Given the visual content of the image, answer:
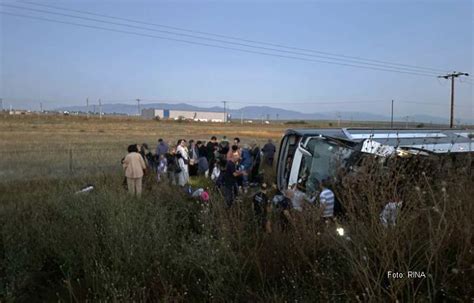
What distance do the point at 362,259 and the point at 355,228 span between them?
0.48m

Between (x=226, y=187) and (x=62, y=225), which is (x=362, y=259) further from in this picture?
(x=226, y=187)

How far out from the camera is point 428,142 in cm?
570

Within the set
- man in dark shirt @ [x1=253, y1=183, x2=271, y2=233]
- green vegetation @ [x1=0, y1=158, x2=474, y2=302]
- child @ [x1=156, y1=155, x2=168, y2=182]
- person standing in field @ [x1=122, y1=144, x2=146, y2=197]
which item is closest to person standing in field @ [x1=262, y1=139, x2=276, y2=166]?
child @ [x1=156, y1=155, x2=168, y2=182]

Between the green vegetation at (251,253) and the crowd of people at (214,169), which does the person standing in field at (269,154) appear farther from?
the green vegetation at (251,253)

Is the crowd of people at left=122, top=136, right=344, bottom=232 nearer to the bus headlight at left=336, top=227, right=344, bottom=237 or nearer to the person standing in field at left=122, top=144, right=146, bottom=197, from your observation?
the person standing in field at left=122, top=144, right=146, bottom=197

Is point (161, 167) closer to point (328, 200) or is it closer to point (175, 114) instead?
point (328, 200)

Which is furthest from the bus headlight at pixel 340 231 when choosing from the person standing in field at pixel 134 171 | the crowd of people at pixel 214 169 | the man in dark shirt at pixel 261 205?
the person standing in field at pixel 134 171

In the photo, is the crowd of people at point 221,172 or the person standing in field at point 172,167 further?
the person standing in field at point 172,167

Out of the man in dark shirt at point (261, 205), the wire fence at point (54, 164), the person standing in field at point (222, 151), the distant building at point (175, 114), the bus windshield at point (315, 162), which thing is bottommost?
the wire fence at point (54, 164)

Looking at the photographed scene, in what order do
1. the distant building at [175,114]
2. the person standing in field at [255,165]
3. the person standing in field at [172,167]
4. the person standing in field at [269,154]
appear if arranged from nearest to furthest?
1. the person standing in field at [172,167]
2. the person standing in field at [255,165]
3. the person standing in field at [269,154]
4. the distant building at [175,114]

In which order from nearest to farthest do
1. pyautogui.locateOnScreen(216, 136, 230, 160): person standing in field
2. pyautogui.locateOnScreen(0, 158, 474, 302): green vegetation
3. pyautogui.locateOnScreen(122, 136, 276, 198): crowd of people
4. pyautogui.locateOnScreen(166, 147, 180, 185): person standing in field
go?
1. pyautogui.locateOnScreen(0, 158, 474, 302): green vegetation
2. pyautogui.locateOnScreen(122, 136, 276, 198): crowd of people
3. pyautogui.locateOnScreen(166, 147, 180, 185): person standing in field
4. pyautogui.locateOnScreen(216, 136, 230, 160): person standing in field

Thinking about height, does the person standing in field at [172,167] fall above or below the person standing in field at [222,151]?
below

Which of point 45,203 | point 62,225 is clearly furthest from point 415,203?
point 45,203

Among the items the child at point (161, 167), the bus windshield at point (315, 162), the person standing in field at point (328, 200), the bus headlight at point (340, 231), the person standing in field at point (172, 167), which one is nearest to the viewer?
the bus headlight at point (340, 231)
